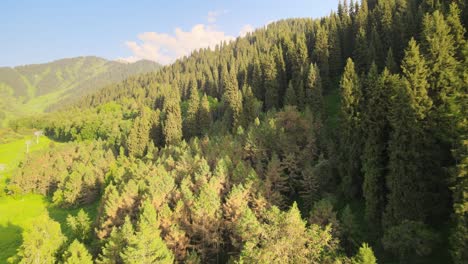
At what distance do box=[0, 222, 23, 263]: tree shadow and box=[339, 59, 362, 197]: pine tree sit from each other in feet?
209

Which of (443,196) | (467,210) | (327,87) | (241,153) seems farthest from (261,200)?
(327,87)

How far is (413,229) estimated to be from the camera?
102ft

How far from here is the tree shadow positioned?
211 ft

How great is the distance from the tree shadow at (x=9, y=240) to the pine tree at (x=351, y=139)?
209ft

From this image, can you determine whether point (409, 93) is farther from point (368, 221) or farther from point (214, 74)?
point (214, 74)

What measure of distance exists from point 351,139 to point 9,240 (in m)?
80.8

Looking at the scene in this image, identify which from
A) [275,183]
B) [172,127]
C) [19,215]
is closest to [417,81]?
[275,183]

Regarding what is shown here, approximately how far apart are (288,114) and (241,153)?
13.6 meters

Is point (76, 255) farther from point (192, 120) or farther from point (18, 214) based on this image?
point (18, 214)

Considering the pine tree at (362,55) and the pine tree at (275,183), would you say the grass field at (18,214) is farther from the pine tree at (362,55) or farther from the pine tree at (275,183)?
the pine tree at (362,55)

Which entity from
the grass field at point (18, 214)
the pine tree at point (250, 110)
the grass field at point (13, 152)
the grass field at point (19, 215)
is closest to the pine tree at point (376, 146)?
the pine tree at point (250, 110)

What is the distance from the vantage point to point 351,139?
1877 inches

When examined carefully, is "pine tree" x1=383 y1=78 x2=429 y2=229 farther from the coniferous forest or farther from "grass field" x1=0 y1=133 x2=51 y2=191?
"grass field" x1=0 y1=133 x2=51 y2=191

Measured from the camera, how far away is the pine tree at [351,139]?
151 ft
